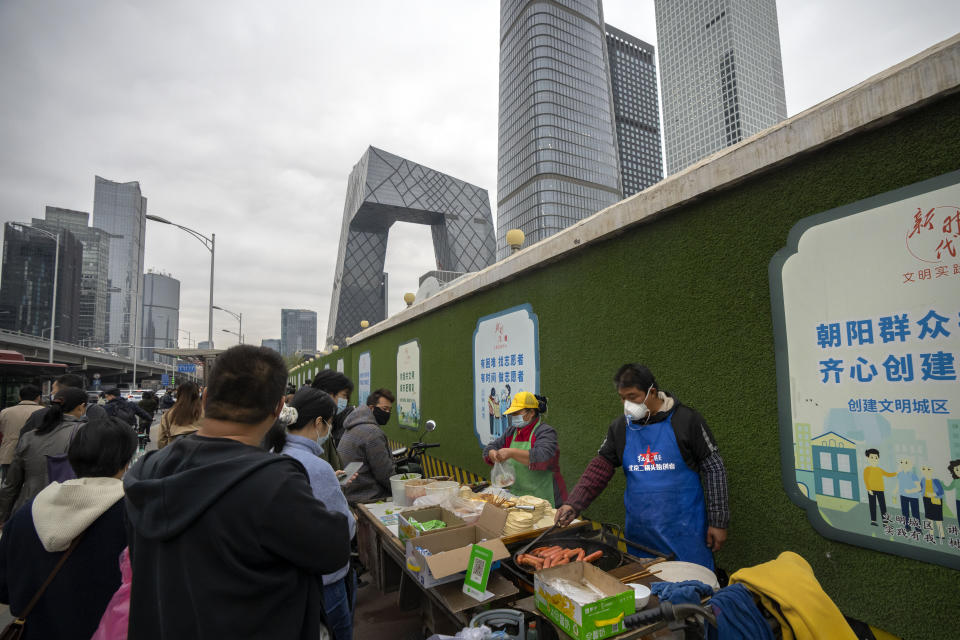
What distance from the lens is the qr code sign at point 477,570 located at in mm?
1916

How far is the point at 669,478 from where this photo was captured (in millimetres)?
2502

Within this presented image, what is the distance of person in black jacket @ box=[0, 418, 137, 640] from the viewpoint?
1.90 metres

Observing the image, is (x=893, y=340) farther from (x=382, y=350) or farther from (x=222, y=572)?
(x=382, y=350)

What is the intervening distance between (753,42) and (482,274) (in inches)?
4822

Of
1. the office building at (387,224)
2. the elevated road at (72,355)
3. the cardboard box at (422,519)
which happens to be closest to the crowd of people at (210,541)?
the cardboard box at (422,519)

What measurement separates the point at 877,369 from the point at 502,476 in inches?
96.9

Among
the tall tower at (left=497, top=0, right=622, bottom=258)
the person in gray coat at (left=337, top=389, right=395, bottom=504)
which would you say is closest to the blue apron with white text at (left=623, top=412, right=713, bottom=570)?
the person in gray coat at (left=337, top=389, right=395, bottom=504)

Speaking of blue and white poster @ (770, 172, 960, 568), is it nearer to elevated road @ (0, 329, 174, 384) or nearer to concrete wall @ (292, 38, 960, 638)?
concrete wall @ (292, 38, 960, 638)

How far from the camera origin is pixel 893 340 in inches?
78.2

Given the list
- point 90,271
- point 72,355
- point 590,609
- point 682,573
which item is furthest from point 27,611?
point 90,271

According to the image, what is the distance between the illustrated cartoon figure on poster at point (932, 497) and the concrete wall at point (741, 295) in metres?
0.24

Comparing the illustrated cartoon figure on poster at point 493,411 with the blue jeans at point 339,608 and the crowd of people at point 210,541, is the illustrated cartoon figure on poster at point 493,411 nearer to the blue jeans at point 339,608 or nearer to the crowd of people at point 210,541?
the blue jeans at point 339,608

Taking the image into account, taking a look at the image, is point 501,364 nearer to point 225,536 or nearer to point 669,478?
point 669,478

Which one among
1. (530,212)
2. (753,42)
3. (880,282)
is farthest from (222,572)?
(753,42)
